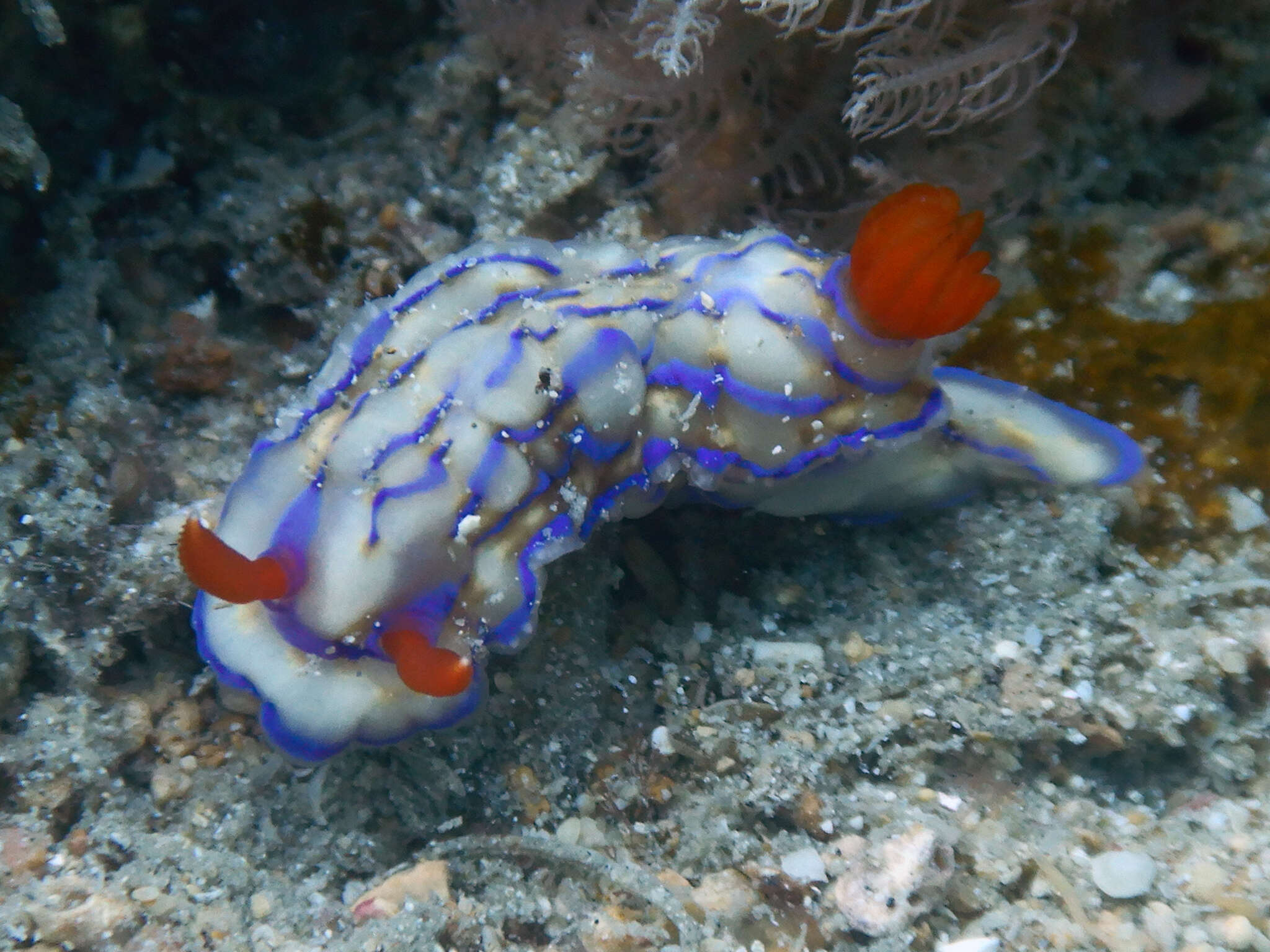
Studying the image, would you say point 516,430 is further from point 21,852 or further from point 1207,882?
point 1207,882

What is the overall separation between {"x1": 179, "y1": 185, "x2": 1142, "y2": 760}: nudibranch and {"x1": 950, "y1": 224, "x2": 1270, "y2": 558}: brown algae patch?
206 mm

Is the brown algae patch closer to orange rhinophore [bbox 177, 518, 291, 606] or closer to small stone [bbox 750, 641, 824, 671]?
small stone [bbox 750, 641, 824, 671]

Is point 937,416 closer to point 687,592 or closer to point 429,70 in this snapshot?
point 687,592

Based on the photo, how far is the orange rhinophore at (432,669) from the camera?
214cm

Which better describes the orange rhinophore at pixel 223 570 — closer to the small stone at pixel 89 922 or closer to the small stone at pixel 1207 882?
the small stone at pixel 89 922

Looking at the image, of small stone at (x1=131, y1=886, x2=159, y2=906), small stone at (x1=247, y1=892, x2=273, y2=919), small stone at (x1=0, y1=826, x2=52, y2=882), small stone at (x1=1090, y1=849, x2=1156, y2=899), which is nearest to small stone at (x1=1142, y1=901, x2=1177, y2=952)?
small stone at (x1=1090, y1=849, x2=1156, y2=899)

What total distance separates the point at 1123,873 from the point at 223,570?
247 centimetres

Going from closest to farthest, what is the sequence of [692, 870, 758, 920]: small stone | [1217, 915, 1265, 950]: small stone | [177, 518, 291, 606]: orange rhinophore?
[177, 518, 291, 606]: orange rhinophore < [1217, 915, 1265, 950]: small stone < [692, 870, 758, 920]: small stone

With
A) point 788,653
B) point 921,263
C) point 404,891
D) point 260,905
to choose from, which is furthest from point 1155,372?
point 260,905

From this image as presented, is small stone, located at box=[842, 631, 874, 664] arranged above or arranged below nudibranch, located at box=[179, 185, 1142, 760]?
below

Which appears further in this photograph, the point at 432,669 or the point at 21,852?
the point at 21,852

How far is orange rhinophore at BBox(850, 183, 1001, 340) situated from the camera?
2365 mm

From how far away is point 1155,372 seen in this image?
2.98 meters

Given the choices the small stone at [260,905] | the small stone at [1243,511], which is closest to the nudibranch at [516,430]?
the small stone at [1243,511]
